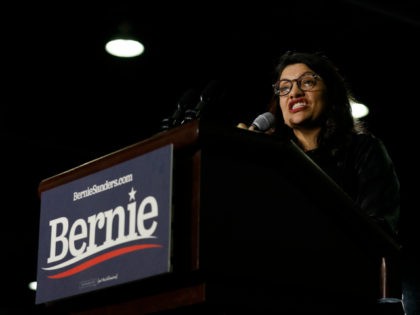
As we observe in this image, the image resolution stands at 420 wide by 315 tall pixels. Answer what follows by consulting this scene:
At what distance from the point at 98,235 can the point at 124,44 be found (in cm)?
336

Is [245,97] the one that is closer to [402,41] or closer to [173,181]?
[402,41]

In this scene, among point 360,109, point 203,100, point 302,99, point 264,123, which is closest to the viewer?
point 203,100

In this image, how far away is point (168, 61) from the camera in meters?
4.81

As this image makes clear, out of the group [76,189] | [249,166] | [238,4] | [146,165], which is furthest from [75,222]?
[238,4]

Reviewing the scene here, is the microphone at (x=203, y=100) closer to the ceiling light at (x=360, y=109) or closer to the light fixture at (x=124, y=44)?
the light fixture at (x=124, y=44)

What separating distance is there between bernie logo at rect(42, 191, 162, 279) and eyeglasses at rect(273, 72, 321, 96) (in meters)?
0.86

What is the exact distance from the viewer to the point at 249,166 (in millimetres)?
1327

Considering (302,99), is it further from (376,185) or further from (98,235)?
(98,235)

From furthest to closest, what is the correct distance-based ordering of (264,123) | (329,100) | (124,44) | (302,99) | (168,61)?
(168,61)
(124,44)
(329,100)
(302,99)
(264,123)

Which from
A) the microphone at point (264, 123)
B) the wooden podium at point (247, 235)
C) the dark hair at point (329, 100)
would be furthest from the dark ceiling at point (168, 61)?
the wooden podium at point (247, 235)

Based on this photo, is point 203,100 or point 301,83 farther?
point 301,83

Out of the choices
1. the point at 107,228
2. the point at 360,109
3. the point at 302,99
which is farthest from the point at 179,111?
the point at 360,109

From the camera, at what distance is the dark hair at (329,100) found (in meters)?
2.12

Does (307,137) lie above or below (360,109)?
below
